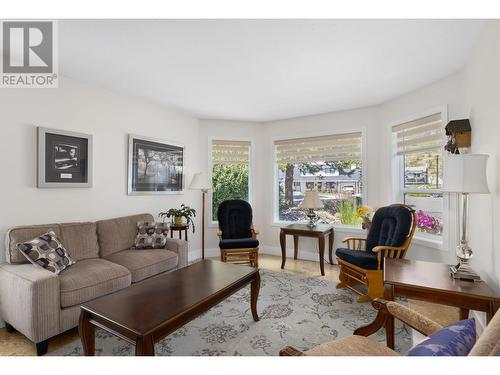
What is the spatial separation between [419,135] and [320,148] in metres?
1.48

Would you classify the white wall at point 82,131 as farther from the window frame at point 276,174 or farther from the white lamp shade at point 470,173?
the white lamp shade at point 470,173

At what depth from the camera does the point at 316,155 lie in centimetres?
448

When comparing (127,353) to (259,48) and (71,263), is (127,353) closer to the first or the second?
(71,263)

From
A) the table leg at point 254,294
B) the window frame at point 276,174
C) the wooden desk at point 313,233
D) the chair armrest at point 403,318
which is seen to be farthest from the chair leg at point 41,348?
the window frame at point 276,174

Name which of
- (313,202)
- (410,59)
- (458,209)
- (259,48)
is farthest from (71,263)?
(458,209)

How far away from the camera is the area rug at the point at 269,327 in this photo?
2018 mm

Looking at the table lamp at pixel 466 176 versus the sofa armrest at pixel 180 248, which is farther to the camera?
the sofa armrest at pixel 180 248

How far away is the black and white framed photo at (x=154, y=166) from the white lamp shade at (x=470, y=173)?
3.60m

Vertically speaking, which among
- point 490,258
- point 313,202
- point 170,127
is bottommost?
point 490,258

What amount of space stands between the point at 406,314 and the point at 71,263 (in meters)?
2.87

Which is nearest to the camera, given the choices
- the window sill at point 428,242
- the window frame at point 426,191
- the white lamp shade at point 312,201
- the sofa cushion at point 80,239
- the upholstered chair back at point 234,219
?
the sofa cushion at point 80,239

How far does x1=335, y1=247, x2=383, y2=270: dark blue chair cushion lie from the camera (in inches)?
112

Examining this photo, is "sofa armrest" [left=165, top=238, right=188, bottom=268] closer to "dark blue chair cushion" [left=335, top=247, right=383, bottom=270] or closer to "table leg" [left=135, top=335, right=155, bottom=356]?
"table leg" [left=135, top=335, right=155, bottom=356]

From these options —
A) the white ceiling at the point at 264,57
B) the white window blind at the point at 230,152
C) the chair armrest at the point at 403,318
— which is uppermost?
the white ceiling at the point at 264,57
